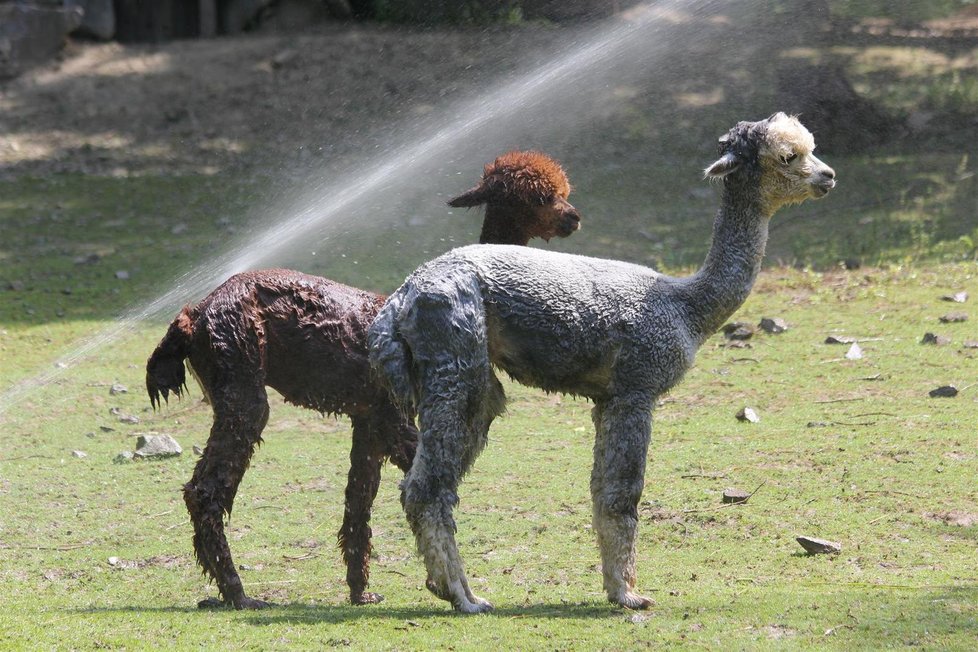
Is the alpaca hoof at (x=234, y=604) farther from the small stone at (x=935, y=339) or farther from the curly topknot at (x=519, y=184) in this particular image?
the small stone at (x=935, y=339)

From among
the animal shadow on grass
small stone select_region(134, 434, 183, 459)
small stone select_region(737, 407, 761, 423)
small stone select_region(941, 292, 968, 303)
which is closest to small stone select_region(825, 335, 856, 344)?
small stone select_region(941, 292, 968, 303)

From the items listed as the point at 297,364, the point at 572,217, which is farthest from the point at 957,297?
the point at 297,364

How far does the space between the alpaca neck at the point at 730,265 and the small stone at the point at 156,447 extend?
17.1 feet

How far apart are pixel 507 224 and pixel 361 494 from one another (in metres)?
1.75

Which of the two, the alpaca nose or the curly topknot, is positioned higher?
the curly topknot

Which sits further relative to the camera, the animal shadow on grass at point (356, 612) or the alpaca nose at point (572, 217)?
the alpaca nose at point (572, 217)

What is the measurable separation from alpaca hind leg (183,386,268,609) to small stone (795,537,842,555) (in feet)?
9.93

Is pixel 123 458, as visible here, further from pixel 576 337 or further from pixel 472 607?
pixel 576 337

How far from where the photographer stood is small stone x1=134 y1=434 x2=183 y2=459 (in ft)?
34.6

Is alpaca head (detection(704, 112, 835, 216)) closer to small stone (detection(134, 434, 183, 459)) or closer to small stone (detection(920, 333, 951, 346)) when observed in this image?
small stone (detection(134, 434, 183, 459))

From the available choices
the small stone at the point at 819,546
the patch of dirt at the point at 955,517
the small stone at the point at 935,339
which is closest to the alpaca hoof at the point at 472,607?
the small stone at the point at 819,546

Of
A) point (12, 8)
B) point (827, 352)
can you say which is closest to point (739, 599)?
point (827, 352)

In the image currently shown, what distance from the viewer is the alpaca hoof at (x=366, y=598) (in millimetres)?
7398

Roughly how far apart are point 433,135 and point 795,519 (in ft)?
32.0
